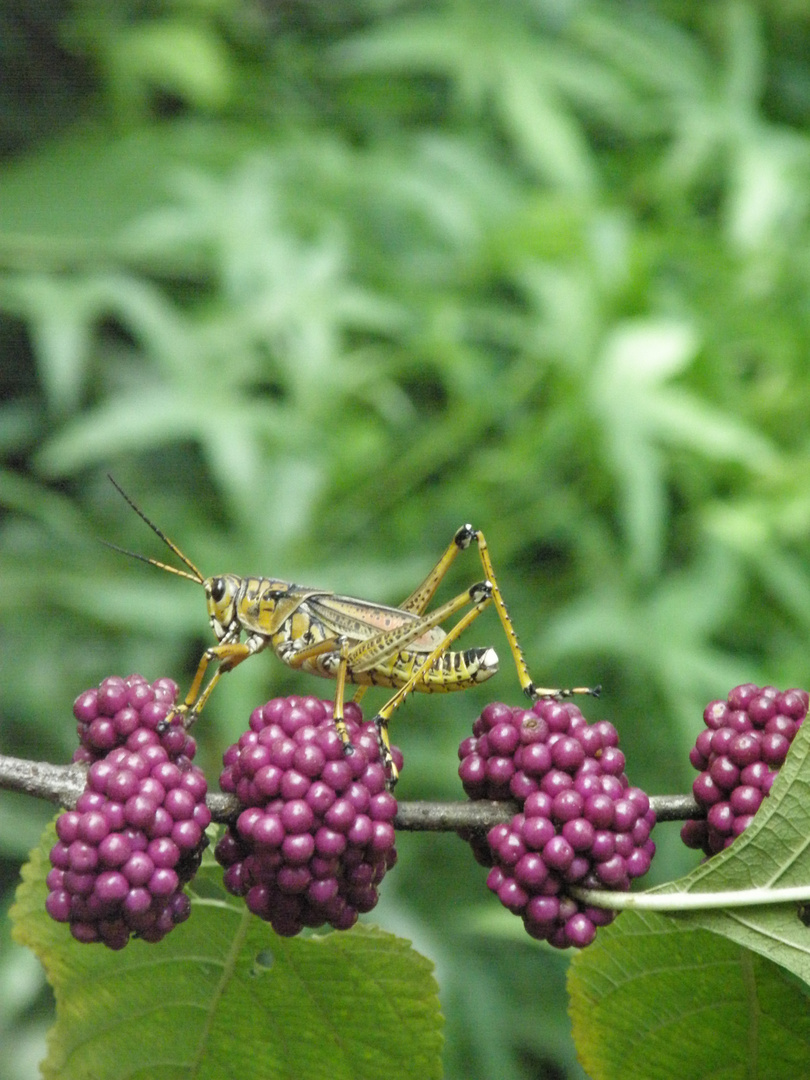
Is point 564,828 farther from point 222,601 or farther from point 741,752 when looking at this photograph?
point 222,601

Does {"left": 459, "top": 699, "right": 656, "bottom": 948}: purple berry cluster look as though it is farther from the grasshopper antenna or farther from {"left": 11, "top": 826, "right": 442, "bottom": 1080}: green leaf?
the grasshopper antenna

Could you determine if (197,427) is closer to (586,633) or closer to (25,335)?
(586,633)

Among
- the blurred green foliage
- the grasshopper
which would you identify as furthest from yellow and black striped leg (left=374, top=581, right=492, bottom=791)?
the blurred green foliage

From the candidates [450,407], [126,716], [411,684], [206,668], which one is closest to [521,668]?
[411,684]

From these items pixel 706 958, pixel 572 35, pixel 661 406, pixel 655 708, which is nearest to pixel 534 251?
pixel 661 406

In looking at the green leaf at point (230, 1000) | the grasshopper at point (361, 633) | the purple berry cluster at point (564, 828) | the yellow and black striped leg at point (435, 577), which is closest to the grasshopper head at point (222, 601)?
the grasshopper at point (361, 633)
